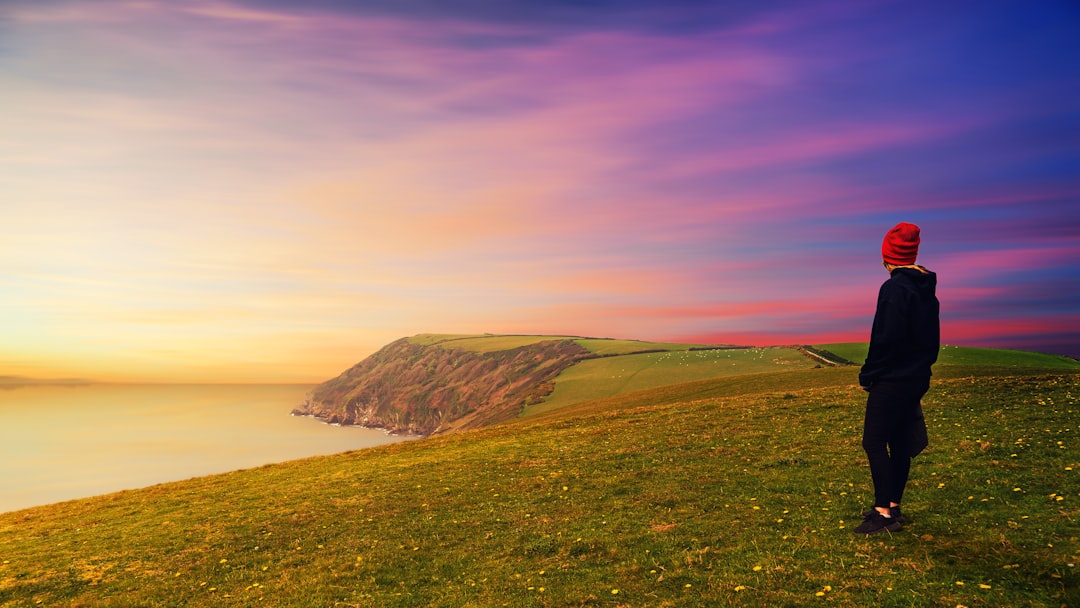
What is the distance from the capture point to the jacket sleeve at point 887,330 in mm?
11398

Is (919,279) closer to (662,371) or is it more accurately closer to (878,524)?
(878,524)

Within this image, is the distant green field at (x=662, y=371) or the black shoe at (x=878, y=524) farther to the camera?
the distant green field at (x=662, y=371)

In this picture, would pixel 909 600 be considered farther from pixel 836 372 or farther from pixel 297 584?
pixel 836 372

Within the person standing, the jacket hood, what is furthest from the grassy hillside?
the jacket hood


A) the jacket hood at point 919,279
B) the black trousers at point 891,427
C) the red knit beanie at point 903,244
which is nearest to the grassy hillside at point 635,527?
the black trousers at point 891,427

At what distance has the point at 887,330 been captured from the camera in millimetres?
11477

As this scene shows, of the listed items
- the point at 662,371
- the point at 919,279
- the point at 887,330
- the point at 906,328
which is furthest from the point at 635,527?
the point at 662,371

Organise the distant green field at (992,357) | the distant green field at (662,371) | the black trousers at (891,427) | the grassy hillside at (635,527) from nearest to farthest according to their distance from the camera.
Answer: the grassy hillside at (635,527) → the black trousers at (891,427) → the distant green field at (992,357) → the distant green field at (662,371)

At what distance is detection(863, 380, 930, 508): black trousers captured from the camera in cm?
1155

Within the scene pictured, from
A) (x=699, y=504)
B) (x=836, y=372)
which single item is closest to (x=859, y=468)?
(x=699, y=504)

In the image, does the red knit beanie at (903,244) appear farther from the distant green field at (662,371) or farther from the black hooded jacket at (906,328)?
the distant green field at (662,371)

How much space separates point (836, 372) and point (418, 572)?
59675 millimetres

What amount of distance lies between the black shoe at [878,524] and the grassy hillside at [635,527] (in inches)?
10.6

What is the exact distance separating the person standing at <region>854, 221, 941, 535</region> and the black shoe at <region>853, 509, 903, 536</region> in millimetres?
849
